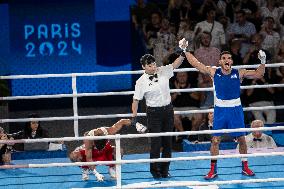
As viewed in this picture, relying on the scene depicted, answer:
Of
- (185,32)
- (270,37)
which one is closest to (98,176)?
(185,32)

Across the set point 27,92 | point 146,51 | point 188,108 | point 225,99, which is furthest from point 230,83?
point 27,92

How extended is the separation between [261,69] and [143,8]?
557 cm

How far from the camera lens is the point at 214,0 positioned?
48.0 feet

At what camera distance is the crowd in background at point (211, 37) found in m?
12.1

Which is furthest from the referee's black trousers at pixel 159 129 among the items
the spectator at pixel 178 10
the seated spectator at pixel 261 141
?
the spectator at pixel 178 10

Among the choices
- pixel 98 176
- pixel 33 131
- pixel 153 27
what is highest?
pixel 153 27

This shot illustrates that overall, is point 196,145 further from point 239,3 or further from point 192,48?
point 239,3

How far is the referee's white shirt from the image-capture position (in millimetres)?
9148

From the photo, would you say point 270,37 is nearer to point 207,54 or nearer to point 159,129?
point 207,54

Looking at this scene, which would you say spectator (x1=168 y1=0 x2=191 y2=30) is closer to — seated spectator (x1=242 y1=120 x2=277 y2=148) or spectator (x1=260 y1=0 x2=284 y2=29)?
spectator (x1=260 y1=0 x2=284 y2=29)

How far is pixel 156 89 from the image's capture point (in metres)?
9.13

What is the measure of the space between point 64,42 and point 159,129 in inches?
234

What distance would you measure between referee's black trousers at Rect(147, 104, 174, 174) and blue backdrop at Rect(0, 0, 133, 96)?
5666mm

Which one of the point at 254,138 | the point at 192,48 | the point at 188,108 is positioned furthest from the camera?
the point at 192,48
